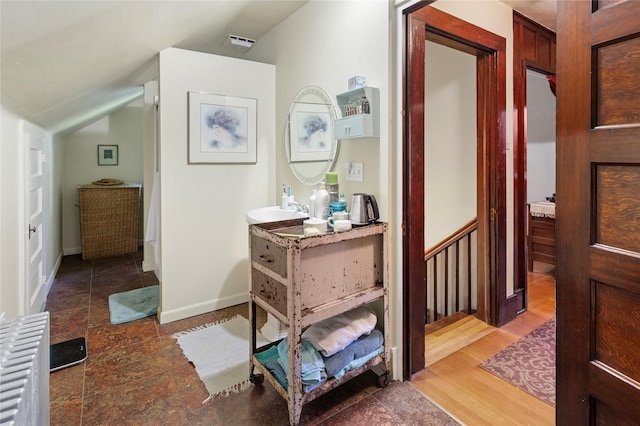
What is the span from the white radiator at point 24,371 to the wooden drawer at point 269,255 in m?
0.89

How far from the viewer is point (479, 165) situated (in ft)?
8.71

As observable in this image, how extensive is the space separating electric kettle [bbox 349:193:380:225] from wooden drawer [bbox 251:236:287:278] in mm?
478

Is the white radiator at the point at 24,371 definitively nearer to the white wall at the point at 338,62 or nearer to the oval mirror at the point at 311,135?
the white wall at the point at 338,62

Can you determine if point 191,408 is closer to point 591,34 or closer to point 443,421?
point 443,421

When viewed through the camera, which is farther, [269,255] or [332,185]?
[332,185]

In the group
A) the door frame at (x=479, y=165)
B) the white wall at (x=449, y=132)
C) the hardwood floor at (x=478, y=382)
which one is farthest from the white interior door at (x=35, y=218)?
the white wall at (x=449, y=132)

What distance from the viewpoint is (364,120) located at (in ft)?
6.08

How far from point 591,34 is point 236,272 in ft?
9.10

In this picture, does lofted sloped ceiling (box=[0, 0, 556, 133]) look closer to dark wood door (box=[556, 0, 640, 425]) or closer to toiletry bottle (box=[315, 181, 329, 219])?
toiletry bottle (box=[315, 181, 329, 219])

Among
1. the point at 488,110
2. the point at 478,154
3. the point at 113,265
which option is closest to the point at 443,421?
the point at 478,154

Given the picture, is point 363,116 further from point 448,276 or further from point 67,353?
point 67,353

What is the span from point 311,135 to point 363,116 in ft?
2.48

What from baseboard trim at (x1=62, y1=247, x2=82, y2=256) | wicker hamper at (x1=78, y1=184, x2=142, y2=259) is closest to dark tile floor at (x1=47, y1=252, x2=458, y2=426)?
wicker hamper at (x1=78, y1=184, x2=142, y2=259)

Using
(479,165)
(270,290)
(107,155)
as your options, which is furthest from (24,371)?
(107,155)
